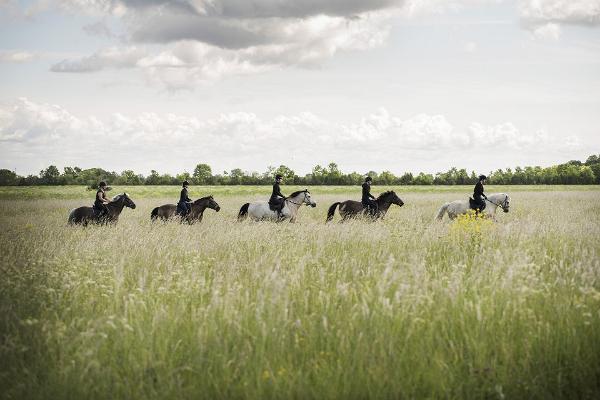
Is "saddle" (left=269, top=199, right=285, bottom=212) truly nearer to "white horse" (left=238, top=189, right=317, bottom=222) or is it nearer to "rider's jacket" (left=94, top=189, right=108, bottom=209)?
"white horse" (left=238, top=189, right=317, bottom=222)

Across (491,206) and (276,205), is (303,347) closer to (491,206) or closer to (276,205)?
(276,205)

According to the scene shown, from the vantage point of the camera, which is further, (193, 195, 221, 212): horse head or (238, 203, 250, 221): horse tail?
(238, 203, 250, 221): horse tail

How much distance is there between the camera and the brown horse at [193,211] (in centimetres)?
1903

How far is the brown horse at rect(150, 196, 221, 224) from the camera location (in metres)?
19.0

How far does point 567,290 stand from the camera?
6621 mm

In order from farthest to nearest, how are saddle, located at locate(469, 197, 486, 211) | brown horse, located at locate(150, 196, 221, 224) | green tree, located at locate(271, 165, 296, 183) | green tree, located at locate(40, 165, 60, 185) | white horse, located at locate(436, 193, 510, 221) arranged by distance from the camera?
green tree, located at locate(271, 165, 296, 183), green tree, located at locate(40, 165, 60, 185), white horse, located at locate(436, 193, 510, 221), saddle, located at locate(469, 197, 486, 211), brown horse, located at locate(150, 196, 221, 224)

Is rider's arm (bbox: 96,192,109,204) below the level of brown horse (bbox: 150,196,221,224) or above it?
above

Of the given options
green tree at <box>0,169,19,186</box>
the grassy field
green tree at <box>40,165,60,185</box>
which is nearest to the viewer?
the grassy field

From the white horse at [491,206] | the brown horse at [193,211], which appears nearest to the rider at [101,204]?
the brown horse at [193,211]

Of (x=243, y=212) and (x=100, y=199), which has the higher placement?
(x=100, y=199)

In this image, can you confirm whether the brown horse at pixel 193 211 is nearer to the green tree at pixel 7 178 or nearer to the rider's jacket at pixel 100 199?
the rider's jacket at pixel 100 199

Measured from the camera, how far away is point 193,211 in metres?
19.3

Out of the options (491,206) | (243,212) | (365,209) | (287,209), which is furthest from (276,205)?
(491,206)

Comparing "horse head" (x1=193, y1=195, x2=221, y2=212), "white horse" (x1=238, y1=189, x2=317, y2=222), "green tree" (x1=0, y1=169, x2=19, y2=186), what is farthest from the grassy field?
"green tree" (x1=0, y1=169, x2=19, y2=186)
